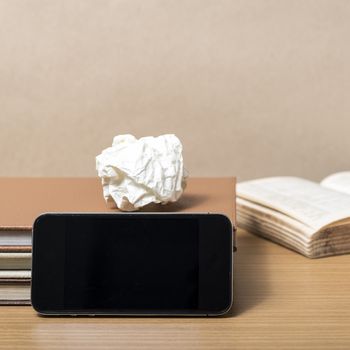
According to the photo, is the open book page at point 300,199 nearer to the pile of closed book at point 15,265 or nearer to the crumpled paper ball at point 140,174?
the crumpled paper ball at point 140,174

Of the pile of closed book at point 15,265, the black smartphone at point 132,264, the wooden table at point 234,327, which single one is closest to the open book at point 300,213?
the wooden table at point 234,327

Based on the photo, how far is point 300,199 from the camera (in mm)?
982

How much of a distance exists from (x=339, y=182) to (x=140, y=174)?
Result: 1.49ft

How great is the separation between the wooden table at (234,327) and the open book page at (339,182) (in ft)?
1.05

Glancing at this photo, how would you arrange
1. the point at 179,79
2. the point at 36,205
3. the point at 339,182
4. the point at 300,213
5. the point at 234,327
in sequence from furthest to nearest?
the point at 179,79
the point at 339,182
the point at 300,213
the point at 36,205
the point at 234,327

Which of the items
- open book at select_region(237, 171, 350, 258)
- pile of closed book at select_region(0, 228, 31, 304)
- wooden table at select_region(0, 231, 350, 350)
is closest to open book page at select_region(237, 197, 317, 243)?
open book at select_region(237, 171, 350, 258)

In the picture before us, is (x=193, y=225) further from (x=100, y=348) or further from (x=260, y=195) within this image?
(x=260, y=195)

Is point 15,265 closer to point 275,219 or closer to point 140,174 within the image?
point 140,174

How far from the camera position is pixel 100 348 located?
0.62 metres

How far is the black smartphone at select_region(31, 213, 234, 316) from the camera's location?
2.19 feet

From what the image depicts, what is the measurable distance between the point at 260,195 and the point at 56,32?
426 mm

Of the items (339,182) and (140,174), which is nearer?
(140,174)

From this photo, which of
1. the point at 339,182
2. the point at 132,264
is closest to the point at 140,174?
the point at 132,264

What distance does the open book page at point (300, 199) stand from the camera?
0.89 metres
